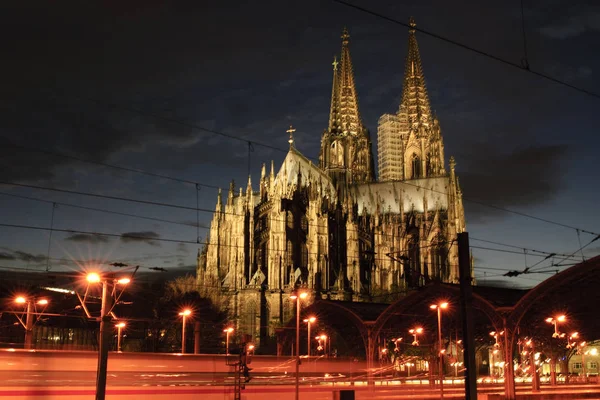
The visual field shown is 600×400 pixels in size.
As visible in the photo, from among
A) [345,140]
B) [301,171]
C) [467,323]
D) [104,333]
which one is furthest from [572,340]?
[345,140]

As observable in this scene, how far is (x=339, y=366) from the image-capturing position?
30891mm

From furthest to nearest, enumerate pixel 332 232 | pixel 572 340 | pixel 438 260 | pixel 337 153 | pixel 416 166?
pixel 416 166, pixel 337 153, pixel 438 260, pixel 332 232, pixel 572 340

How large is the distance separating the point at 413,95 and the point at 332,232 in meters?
37.8

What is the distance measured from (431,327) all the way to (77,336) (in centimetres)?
2853

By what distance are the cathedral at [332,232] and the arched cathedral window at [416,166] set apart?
0.15 metres

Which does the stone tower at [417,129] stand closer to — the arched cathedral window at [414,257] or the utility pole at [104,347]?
the arched cathedral window at [414,257]

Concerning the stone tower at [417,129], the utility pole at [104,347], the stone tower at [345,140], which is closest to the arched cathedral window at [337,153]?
the stone tower at [345,140]

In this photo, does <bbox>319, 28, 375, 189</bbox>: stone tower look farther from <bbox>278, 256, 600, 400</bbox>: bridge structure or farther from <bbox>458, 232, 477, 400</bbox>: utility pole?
<bbox>458, 232, 477, 400</bbox>: utility pole

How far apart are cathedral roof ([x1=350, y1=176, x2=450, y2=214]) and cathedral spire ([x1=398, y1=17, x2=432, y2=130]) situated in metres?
14.2

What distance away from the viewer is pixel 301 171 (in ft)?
288

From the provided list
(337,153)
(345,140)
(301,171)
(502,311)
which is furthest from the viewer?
(345,140)

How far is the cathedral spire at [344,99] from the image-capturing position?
10306 centimetres

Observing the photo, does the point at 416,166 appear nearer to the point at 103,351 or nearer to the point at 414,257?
the point at 414,257

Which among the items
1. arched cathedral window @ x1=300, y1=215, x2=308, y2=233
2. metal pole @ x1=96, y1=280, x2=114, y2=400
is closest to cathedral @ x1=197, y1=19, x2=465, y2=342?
arched cathedral window @ x1=300, y1=215, x2=308, y2=233
